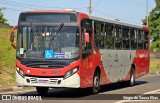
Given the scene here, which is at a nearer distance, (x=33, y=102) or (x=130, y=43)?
(x=33, y=102)

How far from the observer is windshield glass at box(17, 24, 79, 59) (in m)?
16.6

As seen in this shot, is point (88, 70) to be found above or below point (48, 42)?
below

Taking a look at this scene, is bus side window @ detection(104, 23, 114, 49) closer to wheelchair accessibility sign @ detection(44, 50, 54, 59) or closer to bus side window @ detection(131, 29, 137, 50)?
bus side window @ detection(131, 29, 137, 50)

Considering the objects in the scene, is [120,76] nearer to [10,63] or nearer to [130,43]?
[130,43]

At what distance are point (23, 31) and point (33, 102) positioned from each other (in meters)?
3.24

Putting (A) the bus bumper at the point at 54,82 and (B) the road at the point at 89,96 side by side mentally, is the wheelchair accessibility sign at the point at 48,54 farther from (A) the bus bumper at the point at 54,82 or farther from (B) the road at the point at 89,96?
(B) the road at the point at 89,96

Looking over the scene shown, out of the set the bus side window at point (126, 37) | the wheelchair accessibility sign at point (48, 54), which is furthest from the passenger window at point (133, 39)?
the wheelchair accessibility sign at point (48, 54)

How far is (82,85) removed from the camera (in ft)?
55.7

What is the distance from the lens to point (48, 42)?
1677cm

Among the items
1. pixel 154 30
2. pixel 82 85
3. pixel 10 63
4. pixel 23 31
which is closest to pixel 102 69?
pixel 82 85

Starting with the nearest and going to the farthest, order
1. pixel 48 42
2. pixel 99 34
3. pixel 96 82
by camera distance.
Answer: pixel 48 42 < pixel 96 82 < pixel 99 34

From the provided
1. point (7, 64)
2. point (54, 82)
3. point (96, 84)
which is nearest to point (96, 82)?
point (96, 84)

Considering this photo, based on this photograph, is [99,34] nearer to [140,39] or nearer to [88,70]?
[88,70]

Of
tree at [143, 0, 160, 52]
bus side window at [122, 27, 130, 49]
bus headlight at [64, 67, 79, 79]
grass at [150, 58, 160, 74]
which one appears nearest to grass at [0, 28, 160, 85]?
bus side window at [122, 27, 130, 49]
